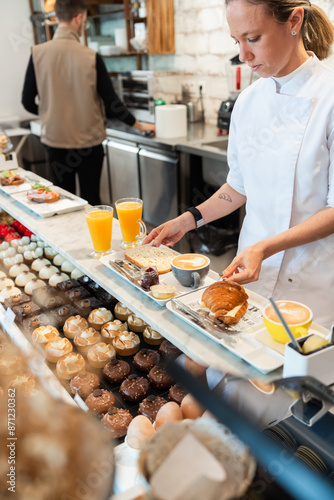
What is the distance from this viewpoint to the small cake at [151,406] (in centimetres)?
116

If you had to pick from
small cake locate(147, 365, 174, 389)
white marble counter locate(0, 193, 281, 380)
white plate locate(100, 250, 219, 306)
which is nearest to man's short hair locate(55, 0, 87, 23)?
white marble counter locate(0, 193, 281, 380)

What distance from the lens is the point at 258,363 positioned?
102cm

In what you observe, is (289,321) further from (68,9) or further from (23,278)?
(68,9)

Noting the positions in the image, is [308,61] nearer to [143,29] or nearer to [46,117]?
[46,117]

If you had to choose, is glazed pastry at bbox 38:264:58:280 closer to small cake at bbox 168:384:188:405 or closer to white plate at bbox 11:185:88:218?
white plate at bbox 11:185:88:218

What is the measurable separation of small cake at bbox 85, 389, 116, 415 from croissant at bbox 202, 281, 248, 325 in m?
0.37

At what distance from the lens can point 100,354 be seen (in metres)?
1.42

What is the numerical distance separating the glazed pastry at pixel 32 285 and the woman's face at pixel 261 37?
1.16 meters

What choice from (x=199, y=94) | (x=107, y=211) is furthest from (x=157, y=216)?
(x=107, y=211)

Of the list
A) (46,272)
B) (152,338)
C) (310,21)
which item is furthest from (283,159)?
(46,272)

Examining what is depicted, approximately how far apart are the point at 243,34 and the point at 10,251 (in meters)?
1.44

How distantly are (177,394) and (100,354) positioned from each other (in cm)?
32

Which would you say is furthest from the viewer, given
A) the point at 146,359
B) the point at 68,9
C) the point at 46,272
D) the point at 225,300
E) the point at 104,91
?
the point at 104,91

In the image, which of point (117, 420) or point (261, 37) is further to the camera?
point (261, 37)
